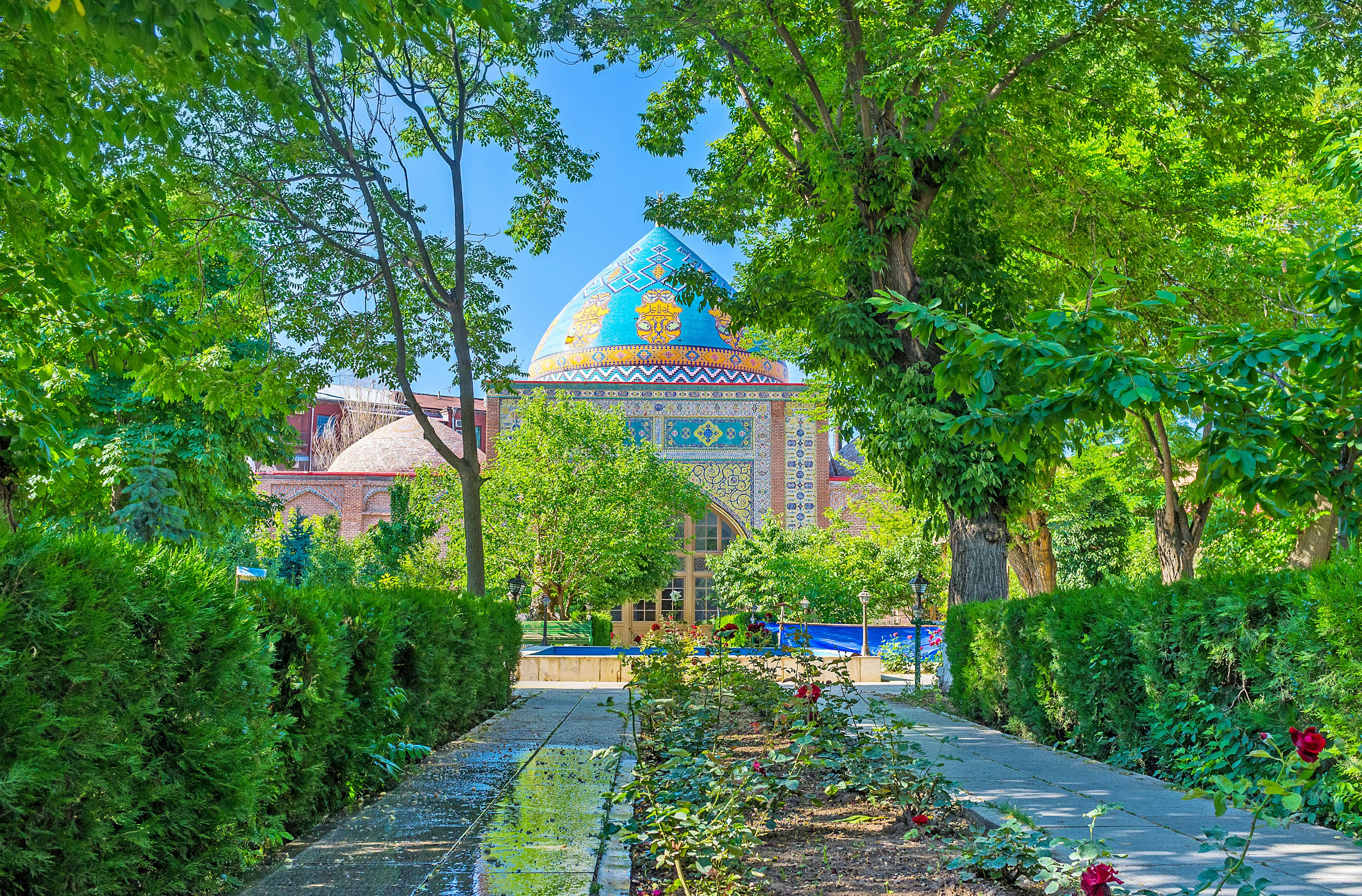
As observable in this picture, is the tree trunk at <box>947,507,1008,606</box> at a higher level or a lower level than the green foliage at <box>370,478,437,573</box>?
lower

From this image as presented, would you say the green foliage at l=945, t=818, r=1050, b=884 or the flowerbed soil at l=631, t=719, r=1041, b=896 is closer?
the green foliage at l=945, t=818, r=1050, b=884

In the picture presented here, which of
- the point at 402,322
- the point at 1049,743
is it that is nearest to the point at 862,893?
the point at 1049,743

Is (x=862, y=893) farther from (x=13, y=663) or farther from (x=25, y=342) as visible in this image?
(x=25, y=342)

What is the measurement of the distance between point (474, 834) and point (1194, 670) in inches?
162

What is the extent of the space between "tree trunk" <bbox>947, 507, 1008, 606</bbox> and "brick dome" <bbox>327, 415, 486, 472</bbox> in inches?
1120

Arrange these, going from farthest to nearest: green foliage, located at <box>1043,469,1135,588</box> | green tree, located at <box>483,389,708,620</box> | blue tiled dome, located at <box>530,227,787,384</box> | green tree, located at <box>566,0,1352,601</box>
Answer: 1. blue tiled dome, located at <box>530,227,787,384</box>
2. green foliage, located at <box>1043,469,1135,588</box>
3. green tree, located at <box>483,389,708,620</box>
4. green tree, located at <box>566,0,1352,601</box>

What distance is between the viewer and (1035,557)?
62.0 feet

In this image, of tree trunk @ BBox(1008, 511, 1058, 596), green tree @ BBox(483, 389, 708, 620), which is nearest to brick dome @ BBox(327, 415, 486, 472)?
green tree @ BBox(483, 389, 708, 620)

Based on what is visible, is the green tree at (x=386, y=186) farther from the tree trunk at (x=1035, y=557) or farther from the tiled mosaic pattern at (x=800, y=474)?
the tiled mosaic pattern at (x=800, y=474)

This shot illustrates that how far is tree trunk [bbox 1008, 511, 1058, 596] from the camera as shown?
18156 mm

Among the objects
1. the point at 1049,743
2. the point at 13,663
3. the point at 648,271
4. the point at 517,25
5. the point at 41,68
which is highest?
the point at 648,271

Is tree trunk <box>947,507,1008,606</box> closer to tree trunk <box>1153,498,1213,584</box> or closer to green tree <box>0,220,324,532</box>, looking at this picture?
tree trunk <box>1153,498,1213,584</box>

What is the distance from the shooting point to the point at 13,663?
260 centimetres

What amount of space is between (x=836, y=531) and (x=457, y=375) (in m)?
17.8
